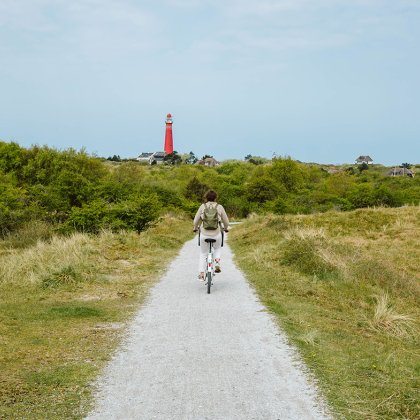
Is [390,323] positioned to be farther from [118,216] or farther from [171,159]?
[171,159]

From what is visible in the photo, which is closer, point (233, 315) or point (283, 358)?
point (283, 358)

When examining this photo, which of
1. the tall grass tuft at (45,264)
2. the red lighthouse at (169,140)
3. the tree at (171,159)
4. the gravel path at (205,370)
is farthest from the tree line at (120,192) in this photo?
the tree at (171,159)

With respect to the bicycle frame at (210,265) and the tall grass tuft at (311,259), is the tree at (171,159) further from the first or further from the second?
the bicycle frame at (210,265)

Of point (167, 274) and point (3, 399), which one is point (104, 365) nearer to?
point (3, 399)

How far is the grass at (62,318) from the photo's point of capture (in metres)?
5.36

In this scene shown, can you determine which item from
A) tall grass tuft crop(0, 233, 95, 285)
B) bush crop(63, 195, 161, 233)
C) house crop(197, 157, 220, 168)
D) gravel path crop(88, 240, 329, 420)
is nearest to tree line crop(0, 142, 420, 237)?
bush crop(63, 195, 161, 233)

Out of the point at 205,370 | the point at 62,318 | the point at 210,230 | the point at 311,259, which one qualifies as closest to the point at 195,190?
the point at 311,259

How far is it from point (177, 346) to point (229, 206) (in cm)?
6354

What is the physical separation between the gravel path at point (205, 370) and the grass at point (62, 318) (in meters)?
0.33

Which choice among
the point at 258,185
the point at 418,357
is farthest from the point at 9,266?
the point at 258,185

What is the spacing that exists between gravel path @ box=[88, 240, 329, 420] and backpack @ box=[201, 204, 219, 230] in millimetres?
2163

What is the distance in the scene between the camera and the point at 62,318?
8938mm

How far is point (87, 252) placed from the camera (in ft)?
55.6

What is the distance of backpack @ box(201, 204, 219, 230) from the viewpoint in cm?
1187
